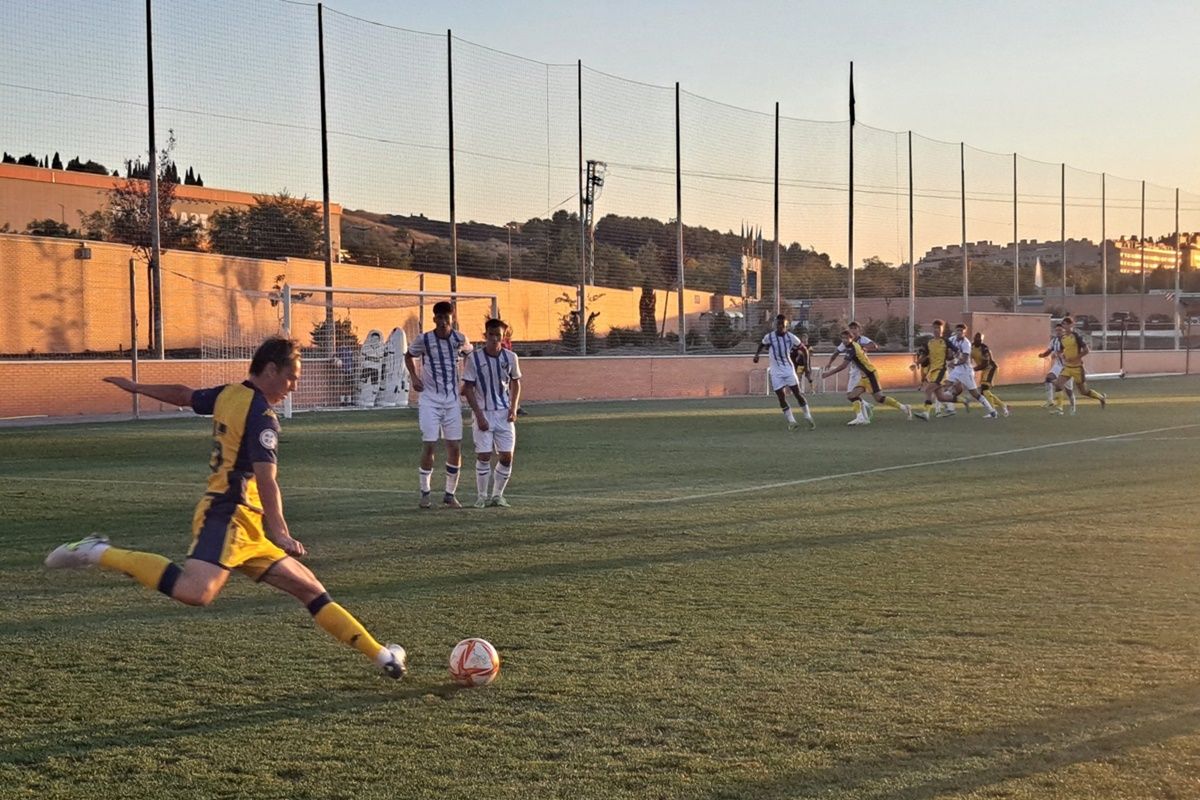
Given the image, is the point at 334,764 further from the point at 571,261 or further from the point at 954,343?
the point at 571,261

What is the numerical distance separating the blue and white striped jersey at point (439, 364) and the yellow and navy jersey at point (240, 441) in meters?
6.74

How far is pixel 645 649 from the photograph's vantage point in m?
6.58

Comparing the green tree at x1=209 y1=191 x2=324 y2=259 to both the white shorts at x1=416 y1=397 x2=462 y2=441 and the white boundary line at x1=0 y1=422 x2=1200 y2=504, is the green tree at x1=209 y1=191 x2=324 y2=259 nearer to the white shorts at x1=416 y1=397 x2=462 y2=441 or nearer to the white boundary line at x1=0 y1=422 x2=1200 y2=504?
→ the white boundary line at x1=0 y1=422 x2=1200 y2=504

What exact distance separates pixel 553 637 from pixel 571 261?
30667 mm

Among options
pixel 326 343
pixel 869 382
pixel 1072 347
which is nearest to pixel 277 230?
pixel 326 343

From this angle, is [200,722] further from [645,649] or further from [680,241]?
[680,241]

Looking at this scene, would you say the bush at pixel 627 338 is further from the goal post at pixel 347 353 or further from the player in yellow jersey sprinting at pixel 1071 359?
the player in yellow jersey sprinting at pixel 1071 359

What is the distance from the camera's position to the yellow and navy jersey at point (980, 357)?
30.4m

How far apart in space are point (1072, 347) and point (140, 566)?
25.9 metres

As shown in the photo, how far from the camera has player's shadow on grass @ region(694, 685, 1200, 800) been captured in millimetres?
4426

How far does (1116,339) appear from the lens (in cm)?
7131

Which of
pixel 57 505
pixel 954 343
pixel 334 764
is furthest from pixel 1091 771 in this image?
pixel 954 343

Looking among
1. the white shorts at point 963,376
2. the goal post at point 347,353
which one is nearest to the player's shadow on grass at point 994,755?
the goal post at point 347,353

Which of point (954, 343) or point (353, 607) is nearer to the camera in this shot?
point (353, 607)
